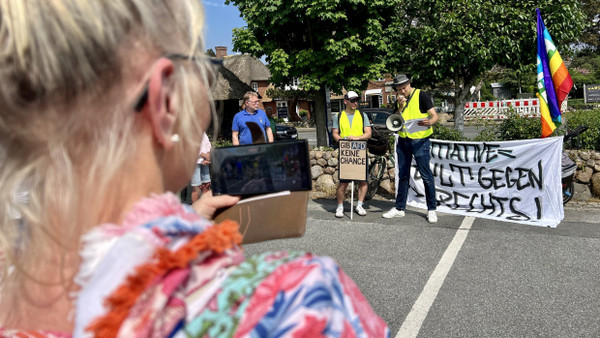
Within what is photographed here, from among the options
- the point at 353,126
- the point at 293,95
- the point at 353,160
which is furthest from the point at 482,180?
the point at 293,95

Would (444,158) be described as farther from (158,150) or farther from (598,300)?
(158,150)

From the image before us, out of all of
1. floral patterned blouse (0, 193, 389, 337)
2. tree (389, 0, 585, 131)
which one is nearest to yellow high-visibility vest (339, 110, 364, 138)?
tree (389, 0, 585, 131)

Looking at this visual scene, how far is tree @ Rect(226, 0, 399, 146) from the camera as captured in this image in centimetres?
1088

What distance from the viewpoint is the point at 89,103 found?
2.15ft

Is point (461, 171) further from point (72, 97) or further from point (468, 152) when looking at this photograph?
point (72, 97)

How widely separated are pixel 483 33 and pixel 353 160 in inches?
181

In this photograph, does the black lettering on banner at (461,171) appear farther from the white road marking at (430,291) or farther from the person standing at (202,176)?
the person standing at (202,176)

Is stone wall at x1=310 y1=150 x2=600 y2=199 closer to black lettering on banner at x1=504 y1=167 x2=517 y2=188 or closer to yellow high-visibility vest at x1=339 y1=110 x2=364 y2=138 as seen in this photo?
yellow high-visibility vest at x1=339 y1=110 x2=364 y2=138

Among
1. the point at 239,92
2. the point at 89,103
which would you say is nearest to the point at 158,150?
the point at 89,103

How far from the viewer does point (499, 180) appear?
6379 mm

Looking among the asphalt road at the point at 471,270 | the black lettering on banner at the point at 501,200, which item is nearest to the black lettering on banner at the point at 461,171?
the black lettering on banner at the point at 501,200

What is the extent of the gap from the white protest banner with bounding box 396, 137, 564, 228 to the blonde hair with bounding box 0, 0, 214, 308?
588cm

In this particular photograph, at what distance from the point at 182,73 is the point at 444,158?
6.71 m

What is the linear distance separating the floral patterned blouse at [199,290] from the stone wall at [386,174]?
24.4 feet
